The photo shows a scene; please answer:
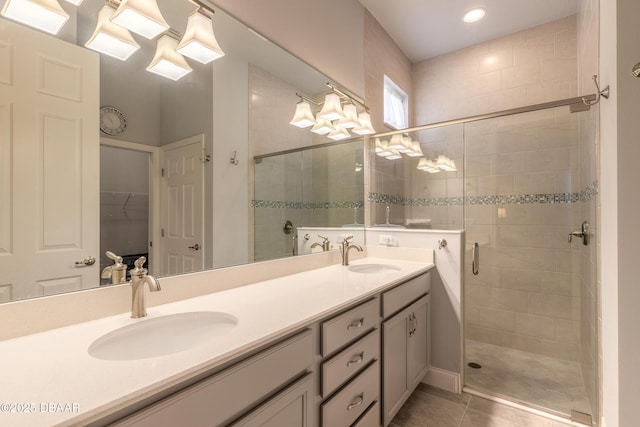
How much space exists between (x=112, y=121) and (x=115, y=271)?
54cm

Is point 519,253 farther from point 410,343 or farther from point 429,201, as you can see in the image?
point 410,343

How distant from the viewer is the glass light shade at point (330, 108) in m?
Answer: 2.06

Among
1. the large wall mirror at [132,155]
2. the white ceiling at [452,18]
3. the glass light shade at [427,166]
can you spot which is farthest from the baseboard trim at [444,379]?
the white ceiling at [452,18]

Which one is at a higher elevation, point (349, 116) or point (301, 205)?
point (349, 116)

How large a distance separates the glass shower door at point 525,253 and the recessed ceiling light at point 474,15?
88 centimetres

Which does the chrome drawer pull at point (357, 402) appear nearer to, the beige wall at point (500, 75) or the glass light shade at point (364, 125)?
the glass light shade at point (364, 125)

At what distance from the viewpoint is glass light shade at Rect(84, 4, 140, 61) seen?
3.44ft

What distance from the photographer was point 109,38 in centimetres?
107


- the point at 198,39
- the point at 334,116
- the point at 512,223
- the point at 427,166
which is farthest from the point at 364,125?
the point at 512,223

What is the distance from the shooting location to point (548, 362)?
2408 millimetres

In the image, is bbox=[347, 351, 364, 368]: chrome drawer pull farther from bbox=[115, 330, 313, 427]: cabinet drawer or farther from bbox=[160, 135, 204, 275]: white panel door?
bbox=[160, 135, 204, 275]: white panel door

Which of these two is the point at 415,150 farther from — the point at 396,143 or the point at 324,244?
the point at 324,244

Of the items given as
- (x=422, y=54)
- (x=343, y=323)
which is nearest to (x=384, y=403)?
(x=343, y=323)

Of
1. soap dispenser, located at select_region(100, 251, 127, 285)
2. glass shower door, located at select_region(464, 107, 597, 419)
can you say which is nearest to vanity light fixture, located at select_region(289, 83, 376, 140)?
glass shower door, located at select_region(464, 107, 597, 419)
